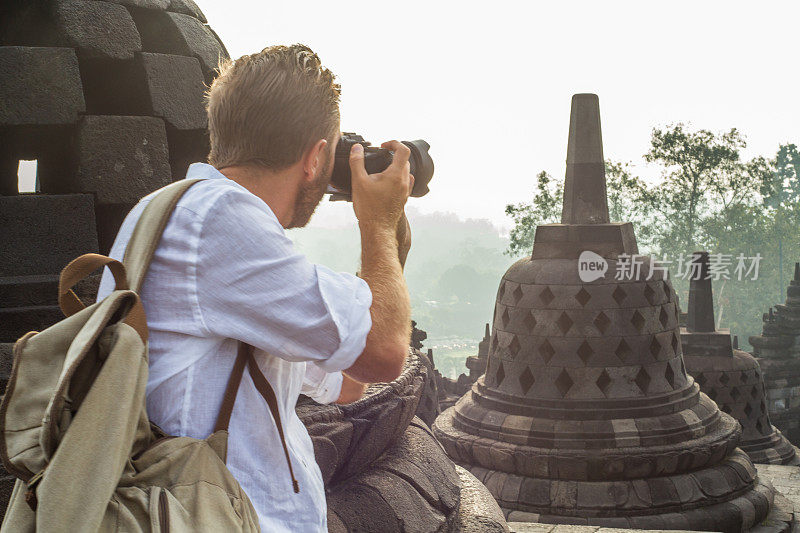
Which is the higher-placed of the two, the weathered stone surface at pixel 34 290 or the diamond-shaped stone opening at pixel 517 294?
the weathered stone surface at pixel 34 290

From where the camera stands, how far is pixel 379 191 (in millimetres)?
1783

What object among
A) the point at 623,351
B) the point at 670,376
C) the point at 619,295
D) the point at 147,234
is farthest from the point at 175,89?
the point at 670,376

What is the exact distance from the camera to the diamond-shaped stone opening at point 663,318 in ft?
27.3

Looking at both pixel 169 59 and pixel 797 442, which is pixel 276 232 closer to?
pixel 169 59

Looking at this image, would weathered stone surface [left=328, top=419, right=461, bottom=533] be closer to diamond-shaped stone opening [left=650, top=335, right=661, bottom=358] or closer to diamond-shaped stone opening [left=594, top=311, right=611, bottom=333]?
diamond-shaped stone opening [left=594, top=311, right=611, bottom=333]

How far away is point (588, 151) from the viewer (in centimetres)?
863

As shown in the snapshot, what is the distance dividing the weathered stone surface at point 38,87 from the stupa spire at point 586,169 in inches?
232

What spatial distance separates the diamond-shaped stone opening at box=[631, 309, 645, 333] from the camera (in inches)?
321

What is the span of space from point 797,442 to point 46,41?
64.4ft

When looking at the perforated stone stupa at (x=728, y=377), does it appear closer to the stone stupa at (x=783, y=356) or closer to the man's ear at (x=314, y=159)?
the stone stupa at (x=783, y=356)

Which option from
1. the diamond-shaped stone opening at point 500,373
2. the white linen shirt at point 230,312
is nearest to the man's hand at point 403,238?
the white linen shirt at point 230,312

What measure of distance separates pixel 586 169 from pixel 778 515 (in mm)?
3985

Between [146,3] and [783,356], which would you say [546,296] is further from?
[783,356]

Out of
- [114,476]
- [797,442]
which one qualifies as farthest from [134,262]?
[797,442]
